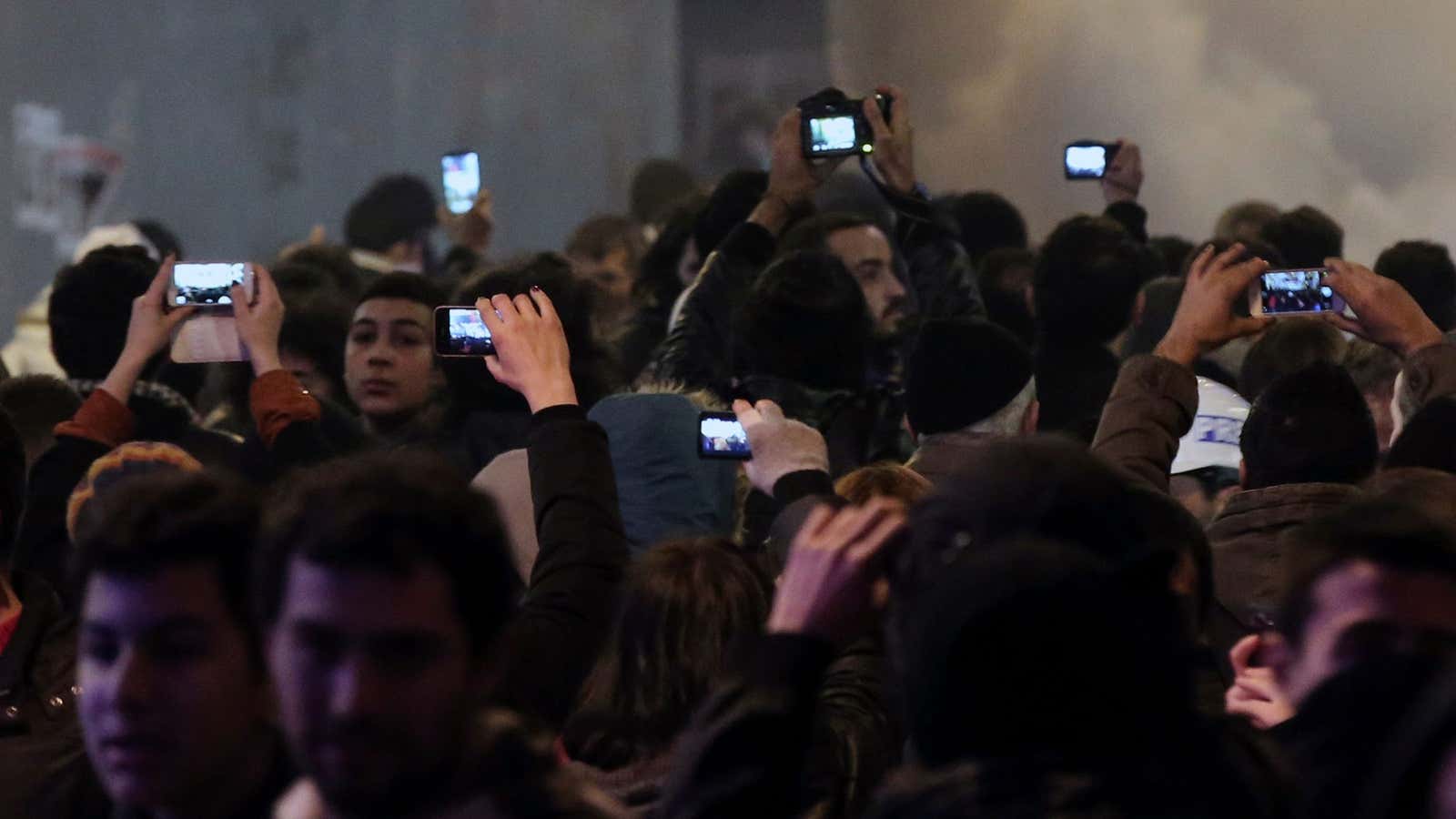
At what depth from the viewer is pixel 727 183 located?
6035 mm

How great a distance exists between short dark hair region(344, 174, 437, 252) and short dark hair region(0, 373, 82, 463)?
3.77 metres

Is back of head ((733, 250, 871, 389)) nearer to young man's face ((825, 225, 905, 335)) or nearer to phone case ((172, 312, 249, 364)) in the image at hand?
phone case ((172, 312, 249, 364))

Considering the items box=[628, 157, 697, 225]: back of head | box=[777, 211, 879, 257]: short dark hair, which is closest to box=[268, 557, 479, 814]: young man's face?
box=[777, 211, 879, 257]: short dark hair

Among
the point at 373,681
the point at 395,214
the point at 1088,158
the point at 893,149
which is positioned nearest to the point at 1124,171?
the point at 1088,158

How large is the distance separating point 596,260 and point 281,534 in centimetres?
608

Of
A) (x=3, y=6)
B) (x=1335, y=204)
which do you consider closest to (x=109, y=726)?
(x=1335, y=204)

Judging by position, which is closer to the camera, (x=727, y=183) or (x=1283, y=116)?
(x=727, y=183)

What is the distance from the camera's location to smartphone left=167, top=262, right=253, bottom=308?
14.7ft

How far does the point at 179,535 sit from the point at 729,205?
12.2 feet

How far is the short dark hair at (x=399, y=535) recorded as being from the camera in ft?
6.94

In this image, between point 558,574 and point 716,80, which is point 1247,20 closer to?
point 716,80

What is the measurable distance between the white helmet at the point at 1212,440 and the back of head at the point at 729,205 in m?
1.57

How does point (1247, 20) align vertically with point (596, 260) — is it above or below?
above

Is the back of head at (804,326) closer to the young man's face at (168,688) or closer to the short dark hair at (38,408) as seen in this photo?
the short dark hair at (38,408)
